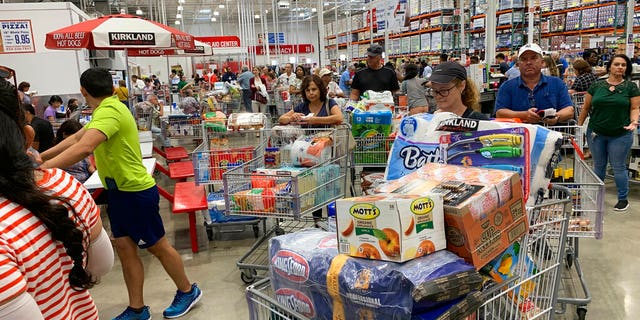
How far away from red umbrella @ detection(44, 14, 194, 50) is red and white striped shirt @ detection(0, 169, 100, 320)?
16.8 ft

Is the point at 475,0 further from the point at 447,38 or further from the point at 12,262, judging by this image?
the point at 12,262

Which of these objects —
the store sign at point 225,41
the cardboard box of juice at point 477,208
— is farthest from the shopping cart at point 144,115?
the store sign at point 225,41

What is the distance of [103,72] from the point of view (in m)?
3.24

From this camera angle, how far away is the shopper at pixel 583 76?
746 centimetres

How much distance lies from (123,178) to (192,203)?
5.59ft

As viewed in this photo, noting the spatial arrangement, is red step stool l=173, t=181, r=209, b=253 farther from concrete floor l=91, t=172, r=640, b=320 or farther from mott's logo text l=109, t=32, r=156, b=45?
mott's logo text l=109, t=32, r=156, b=45

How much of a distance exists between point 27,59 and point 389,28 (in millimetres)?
8617

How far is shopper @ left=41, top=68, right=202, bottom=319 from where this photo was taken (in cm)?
310

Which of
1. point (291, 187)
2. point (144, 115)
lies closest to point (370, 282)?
point (291, 187)

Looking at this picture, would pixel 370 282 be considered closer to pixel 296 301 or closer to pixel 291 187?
pixel 296 301

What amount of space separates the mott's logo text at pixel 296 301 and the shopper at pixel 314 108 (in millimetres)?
2983

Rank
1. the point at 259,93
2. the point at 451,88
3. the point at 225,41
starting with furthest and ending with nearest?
the point at 225,41 < the point at 259,93 < the point at 451,88

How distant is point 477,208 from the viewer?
1.49m

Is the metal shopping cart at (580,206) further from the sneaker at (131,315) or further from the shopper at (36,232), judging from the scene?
the sneaker at (131,315)
